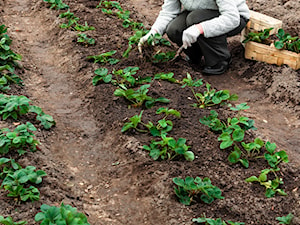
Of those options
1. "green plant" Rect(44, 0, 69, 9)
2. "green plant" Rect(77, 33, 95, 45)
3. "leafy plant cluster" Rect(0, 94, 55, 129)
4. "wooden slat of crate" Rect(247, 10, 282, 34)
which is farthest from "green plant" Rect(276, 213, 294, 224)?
"green plant" Rect(44, 0, 69, 9)

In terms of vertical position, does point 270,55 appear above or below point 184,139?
below

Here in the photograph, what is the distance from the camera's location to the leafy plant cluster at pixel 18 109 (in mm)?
3848

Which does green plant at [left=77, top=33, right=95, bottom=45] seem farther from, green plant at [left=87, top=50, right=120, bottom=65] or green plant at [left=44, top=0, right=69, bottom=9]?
green plant at [left=44, top=0, right=69, bottom=9]

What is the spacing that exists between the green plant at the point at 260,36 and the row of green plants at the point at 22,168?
8.00 ft

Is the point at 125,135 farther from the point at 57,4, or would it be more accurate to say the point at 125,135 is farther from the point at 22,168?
the point at 57,4

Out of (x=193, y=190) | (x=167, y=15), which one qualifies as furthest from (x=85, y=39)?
(x=193, y=190)

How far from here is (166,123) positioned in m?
3.87

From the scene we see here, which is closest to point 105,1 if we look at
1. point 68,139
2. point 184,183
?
point 68,139

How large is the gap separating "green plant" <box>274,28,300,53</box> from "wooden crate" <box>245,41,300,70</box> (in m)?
0.06

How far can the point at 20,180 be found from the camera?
3.07 meters

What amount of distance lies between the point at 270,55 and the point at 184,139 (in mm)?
2099

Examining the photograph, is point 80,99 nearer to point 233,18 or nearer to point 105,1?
point 233,18

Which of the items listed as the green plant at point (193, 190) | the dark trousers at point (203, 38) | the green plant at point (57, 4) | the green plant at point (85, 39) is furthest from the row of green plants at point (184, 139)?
the green plant at point (57, 4)

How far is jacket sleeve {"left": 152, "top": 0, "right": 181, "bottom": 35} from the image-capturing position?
515 cm
